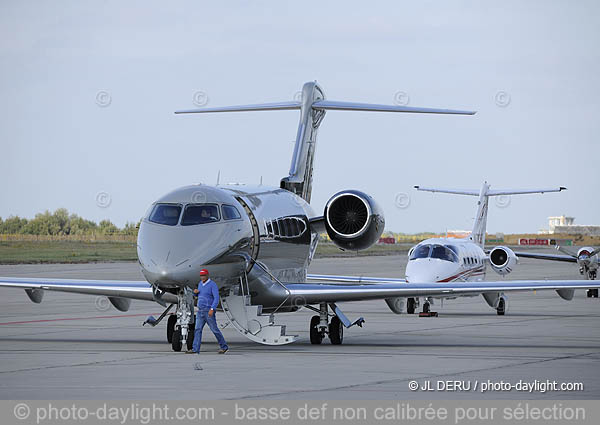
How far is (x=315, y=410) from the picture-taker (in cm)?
1223

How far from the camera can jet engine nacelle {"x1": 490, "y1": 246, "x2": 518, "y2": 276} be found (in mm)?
40188

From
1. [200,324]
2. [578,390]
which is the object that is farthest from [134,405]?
[200,324]

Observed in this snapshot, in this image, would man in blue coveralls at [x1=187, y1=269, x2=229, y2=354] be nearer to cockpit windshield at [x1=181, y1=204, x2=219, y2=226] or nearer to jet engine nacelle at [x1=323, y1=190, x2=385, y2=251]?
cockpit windshield at [x1=181, y1=204, x2=219, y2=226]

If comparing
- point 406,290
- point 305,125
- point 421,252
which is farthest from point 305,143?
point 421,252

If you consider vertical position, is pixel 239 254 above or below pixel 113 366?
above

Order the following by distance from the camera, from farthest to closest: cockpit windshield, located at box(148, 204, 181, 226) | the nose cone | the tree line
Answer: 1. the tree line
2. the nose cone
3. cockpit windshield, located at box(148, 204, 181, 226)

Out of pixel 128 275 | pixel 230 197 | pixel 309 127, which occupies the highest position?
pixel 309 127

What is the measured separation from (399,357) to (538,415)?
23.8 ft

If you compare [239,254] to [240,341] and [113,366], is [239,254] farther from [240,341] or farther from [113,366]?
[113,366]

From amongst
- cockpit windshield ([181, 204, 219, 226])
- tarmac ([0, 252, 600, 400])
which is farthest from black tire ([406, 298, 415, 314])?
cockpit windshield ([181, 204, 219, 226])

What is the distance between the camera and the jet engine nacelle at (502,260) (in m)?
40.2

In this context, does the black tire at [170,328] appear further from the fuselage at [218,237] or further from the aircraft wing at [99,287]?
the fuselage at [218,237]

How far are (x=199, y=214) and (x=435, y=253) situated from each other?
15118 millimetres

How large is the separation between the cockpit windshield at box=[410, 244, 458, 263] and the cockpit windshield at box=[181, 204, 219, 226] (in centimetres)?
1460
